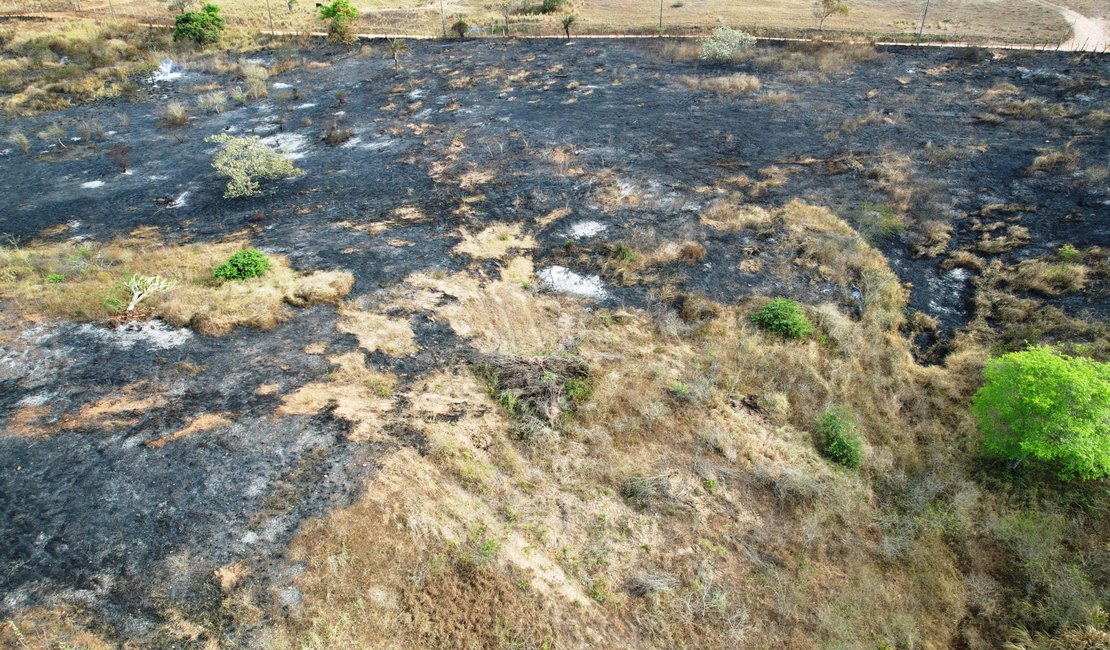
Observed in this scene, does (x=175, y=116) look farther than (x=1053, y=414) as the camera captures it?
Yes

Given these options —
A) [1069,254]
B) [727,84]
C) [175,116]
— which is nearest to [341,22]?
[175,116]

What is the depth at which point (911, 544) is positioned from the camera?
930 cm

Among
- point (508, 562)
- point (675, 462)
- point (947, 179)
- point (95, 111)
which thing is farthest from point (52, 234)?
point (947, 179)

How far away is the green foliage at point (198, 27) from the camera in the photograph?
121ft

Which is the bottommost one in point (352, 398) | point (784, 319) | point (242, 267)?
point (352, 398)

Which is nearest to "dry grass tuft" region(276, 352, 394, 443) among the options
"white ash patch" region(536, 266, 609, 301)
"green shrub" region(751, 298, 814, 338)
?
"white ash patch" region(536, 266, 609, 301)

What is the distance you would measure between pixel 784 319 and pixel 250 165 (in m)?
19.6

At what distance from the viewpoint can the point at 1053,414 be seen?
9.60 m

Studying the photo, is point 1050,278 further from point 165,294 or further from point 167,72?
point 167,72

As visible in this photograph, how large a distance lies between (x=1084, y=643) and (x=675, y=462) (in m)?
6.16

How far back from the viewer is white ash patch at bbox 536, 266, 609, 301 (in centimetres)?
1509

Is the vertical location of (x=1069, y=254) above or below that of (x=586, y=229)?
below

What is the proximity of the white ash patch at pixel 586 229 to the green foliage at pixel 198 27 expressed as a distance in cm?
3560

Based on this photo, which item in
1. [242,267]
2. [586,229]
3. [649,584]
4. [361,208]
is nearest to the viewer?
[649,584]
